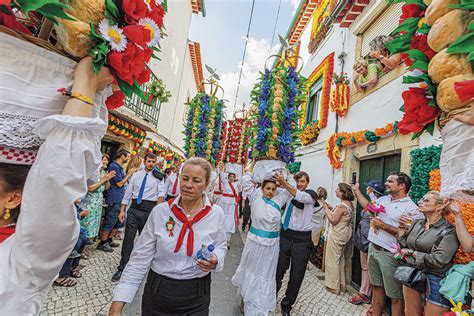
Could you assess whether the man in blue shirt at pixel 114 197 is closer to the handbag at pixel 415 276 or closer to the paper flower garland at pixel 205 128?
the paper flower garland at pixel 205 128

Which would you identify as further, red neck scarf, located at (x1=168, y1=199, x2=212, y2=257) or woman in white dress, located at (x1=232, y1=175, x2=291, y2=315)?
woman in white dress, located at (x1=232, y1=175, x2=291, y2=315)

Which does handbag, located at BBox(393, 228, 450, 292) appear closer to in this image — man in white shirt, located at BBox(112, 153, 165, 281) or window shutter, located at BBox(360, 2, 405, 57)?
man in white shirt, located at BBox(112, 153, 165, 281)

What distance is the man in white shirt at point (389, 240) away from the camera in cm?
353

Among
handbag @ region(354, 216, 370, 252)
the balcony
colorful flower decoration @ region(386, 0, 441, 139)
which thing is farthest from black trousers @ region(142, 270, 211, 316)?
the balcony

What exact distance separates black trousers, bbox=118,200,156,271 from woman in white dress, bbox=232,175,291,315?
1900mm

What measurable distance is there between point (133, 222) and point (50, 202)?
414 centimetres

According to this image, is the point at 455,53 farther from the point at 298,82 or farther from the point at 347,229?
the point at 347,229

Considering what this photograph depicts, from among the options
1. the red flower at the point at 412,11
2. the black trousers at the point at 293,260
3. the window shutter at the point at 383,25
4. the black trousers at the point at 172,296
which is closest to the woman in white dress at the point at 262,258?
the black trousers at the point at 293,260

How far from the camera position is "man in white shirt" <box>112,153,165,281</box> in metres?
4.43

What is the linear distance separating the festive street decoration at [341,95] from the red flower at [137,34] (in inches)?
237

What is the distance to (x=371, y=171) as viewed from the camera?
5285 mm

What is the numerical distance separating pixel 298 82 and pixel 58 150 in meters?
3.16

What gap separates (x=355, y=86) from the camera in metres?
5.80

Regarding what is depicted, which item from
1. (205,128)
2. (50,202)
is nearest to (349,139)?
(205,128)
